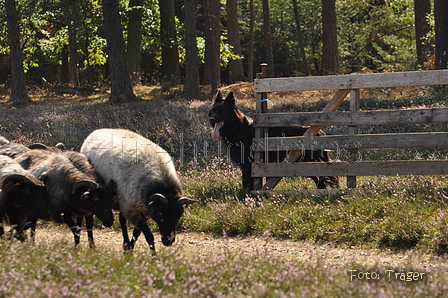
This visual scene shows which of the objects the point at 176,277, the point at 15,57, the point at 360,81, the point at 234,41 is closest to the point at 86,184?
the point at 176,277

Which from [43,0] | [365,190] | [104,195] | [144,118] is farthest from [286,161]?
[43,0]

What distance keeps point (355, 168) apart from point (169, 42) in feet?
64.8

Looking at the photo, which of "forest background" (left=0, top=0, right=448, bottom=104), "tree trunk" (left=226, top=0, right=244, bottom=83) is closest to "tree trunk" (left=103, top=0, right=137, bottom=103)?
"forest background" (left=0, top=0, right=448, bottom=104)

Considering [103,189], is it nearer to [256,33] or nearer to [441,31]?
[441,31]

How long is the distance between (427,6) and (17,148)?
20.4 meters

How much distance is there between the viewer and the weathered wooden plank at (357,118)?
9219 mm

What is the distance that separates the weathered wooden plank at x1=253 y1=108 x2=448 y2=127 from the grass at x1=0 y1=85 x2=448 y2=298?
1.15m

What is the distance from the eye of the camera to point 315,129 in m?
10.1

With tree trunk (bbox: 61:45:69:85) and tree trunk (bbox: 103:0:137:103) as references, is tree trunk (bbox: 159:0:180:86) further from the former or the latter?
tree trunk (bbox: 61:45:69:85)

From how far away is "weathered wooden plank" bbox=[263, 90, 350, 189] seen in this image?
988 centimetres

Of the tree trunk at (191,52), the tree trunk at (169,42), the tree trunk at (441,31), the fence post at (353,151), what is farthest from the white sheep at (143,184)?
the tree trunk at (169,42)

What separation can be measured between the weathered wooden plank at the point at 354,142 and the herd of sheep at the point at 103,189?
3200mm

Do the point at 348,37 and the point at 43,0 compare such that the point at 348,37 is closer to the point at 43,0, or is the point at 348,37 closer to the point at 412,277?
the point at 43,0

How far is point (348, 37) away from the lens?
43969 mm
